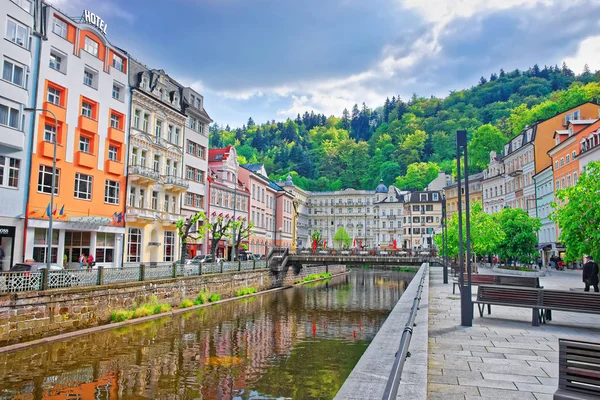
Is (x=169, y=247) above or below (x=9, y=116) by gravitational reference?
below

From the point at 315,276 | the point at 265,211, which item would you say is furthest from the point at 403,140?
the point at 315,276

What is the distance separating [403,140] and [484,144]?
50554 millimetres

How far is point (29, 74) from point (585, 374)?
103 ft

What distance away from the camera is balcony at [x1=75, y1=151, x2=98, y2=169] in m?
31.2

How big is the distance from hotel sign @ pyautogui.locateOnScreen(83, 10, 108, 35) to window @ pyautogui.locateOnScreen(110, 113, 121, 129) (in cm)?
645

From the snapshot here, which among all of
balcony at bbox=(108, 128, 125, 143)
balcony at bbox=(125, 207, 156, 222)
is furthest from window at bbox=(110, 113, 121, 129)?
balcony at bbox=(125, 207, 156, 222)

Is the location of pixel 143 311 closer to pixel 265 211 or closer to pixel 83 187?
pixel 83 187

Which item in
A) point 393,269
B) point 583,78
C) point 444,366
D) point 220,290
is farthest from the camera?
point 583,78

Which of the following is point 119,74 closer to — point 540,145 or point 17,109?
point 17,109

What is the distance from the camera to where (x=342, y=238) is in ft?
353

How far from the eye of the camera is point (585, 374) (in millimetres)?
4934

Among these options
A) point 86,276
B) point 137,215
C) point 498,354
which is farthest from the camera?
point 137,215

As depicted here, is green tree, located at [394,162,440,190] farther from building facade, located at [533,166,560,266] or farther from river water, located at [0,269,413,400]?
river water, located at [0,269,413,400]

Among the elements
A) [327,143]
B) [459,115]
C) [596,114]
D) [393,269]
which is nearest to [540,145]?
[596,114]
